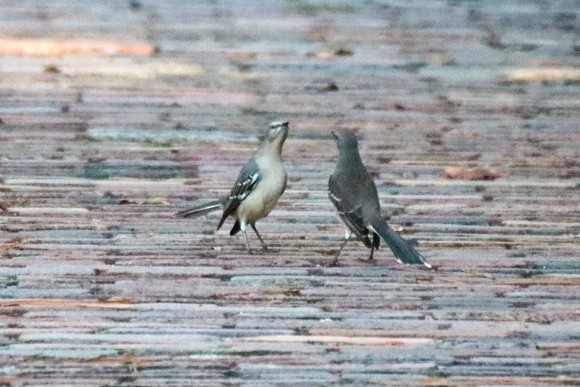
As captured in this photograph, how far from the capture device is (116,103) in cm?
1132

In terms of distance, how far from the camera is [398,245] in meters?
8.06

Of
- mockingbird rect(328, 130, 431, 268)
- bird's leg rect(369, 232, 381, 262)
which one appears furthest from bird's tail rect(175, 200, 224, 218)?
bird's leg rect(369, 232, 381, 262)

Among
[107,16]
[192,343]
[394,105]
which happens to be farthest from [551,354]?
[107,16]

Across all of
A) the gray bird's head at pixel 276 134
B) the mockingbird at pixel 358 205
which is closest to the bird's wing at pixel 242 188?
the gray bird's head at pixel 276 134

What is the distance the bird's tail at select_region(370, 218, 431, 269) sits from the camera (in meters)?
7.93

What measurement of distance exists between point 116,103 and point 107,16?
273cm

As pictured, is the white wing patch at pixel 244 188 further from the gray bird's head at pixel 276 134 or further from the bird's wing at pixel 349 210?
the bird's wing at pixel 349 210

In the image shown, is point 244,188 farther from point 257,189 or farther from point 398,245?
point 398,245

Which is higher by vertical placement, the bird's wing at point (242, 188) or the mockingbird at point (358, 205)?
the mockingbird at point (358, 205)

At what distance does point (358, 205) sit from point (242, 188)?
758 millimetres

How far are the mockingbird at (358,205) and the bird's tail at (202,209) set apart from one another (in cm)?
59

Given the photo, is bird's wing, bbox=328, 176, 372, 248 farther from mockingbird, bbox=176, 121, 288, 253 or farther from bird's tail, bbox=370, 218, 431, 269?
mockingbird, bbox=176, 121, 288, 253

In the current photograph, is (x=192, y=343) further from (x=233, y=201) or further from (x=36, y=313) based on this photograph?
(x=233, y=201)

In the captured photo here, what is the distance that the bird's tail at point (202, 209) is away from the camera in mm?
8992
